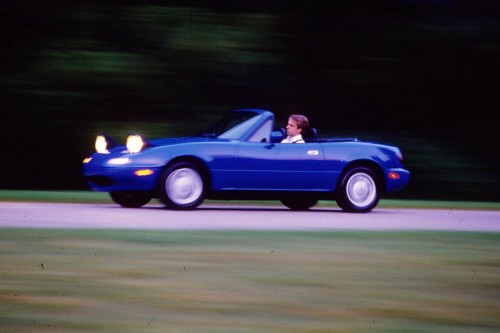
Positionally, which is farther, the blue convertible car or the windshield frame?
the windshield frame

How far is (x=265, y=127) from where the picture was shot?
1355 centimetres

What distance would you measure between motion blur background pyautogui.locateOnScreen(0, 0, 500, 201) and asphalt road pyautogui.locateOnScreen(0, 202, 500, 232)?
4167 mm

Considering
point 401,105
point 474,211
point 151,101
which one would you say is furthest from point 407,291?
point 401,105

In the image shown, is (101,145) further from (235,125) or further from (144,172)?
(235,125)

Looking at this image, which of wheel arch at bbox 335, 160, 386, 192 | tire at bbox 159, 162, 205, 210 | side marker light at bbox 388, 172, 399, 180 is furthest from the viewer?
side marker light at bbox 388, 172, 399, 180

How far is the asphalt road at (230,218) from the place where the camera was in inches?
421

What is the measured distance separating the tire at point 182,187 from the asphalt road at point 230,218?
0.16 metres

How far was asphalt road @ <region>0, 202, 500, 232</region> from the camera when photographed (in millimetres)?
10688

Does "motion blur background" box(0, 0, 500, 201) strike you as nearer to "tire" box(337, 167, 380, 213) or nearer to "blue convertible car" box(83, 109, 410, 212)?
"blue convertible car" box(83, 109, 410, 212)

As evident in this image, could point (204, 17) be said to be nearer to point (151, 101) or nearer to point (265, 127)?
point (151, 101)

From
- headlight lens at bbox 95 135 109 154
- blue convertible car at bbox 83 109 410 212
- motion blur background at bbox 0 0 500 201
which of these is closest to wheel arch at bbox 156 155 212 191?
blue convertible car at bbox 83 109 410 212

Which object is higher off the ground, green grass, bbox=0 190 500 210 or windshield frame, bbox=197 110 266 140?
windshield frame, bbox=197 110 266 140

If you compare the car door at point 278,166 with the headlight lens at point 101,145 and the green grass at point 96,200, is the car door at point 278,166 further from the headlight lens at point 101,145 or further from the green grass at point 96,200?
the green grass at point 96,200

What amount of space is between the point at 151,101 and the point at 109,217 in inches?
258
